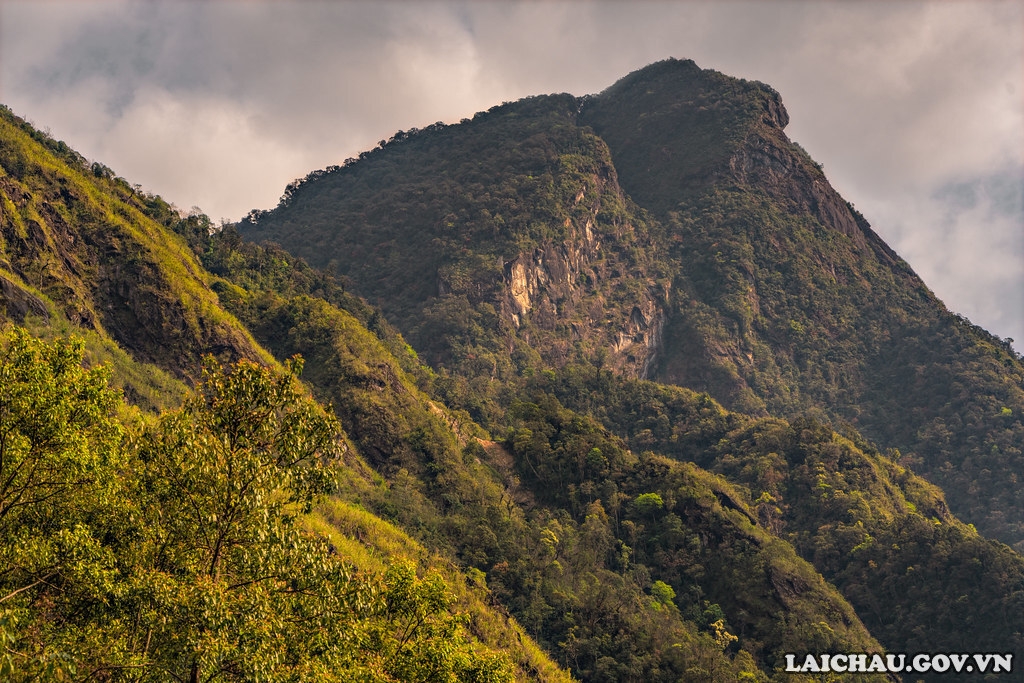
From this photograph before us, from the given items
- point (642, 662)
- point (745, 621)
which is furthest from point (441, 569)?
point (745, 621)

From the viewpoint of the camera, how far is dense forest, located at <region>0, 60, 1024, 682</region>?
16.5m

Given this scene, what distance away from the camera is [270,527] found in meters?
16.0

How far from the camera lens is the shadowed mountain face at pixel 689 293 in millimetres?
138625

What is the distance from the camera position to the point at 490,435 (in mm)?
94688

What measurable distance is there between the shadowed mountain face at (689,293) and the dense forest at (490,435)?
0.75m

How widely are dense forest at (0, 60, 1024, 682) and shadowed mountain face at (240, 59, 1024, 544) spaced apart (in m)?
0.75

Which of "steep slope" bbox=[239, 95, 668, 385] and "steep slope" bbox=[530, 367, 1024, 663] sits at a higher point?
"steep slope" bbox=[239, 95, 668, 385]

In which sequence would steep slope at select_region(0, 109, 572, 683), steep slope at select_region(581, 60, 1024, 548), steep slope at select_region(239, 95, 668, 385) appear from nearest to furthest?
steep slope at select_region(0, 109, 572, 683) → steep slope at select_region(581, 60, 1024, 548) → steep slope at select_region(239, 95, 668, 385)

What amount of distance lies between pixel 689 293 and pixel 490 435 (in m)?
91.4

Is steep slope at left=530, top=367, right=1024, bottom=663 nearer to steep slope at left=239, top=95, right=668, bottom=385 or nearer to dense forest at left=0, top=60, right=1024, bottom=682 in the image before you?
dense forest at left=0, top=60, right=1024, bottom=682

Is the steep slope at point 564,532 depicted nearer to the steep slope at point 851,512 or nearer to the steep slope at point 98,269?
the steep slope at point 851,512

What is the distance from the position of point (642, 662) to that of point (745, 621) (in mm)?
17163

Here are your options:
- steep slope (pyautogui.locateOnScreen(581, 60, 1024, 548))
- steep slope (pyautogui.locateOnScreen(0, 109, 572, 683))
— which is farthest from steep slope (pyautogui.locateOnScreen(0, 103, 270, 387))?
steep slope (pyautogui.locateOnScreen(581, 60, 1024, 548))

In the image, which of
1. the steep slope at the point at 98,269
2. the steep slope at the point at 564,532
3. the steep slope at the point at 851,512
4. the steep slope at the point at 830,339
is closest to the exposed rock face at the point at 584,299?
the steep slope at the point at 830,339
